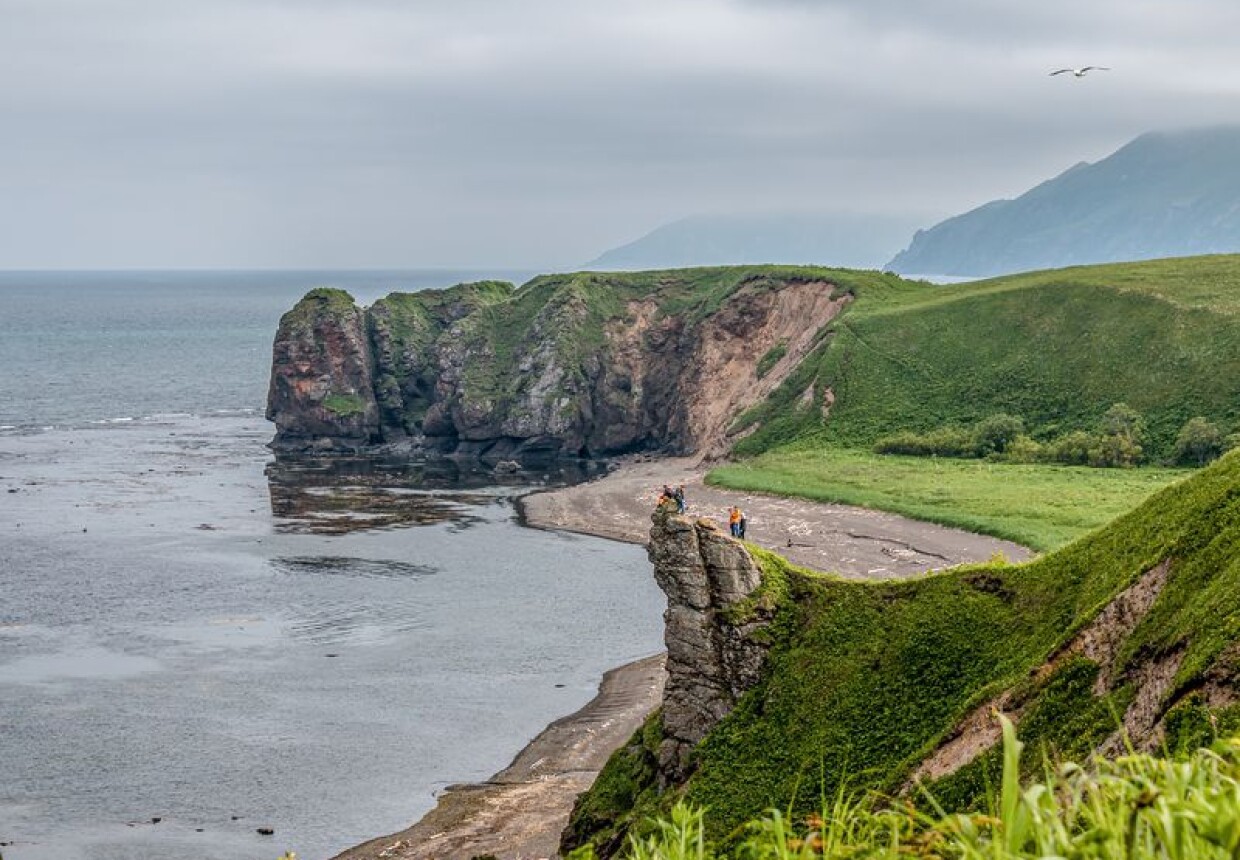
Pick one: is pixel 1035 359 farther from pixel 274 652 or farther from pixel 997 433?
pixel 274 652

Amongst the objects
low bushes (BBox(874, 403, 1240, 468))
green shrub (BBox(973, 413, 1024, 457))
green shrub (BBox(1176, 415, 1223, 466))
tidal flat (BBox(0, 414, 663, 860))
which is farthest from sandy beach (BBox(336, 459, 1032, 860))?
green shrub (BBox(1176, 415, 1223, 466))

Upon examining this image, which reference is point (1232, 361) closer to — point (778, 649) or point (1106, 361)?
point (1106, 361)

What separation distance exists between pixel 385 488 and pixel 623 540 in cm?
3010

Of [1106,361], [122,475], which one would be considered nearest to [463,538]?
[122,475]

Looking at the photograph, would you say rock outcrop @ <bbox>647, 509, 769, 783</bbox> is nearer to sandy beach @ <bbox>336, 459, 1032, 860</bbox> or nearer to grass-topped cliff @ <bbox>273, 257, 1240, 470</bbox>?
sandy beach @ <bbox>336, 459, 1032, 860</bbox>

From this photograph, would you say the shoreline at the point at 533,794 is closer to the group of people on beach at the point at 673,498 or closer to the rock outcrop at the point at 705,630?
the group of people on beach at the point at 673,498

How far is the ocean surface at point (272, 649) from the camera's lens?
46.9 m

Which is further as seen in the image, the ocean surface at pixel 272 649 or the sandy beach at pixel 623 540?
the ocean surface at pixel 272 649

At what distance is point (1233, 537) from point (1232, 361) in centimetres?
8184

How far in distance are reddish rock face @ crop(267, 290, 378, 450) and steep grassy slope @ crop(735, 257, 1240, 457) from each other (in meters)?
41.2

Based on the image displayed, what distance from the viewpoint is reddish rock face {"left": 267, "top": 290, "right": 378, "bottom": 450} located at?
450 ft

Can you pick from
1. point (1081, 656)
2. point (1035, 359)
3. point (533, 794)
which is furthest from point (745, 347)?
point (1081, 656)

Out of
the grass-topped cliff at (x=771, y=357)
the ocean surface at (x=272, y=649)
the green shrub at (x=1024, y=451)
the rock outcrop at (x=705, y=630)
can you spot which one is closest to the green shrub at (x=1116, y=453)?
the grass-topped cliff at (x=771, y=357)

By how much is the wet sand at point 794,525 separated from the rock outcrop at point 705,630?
27.1 m
